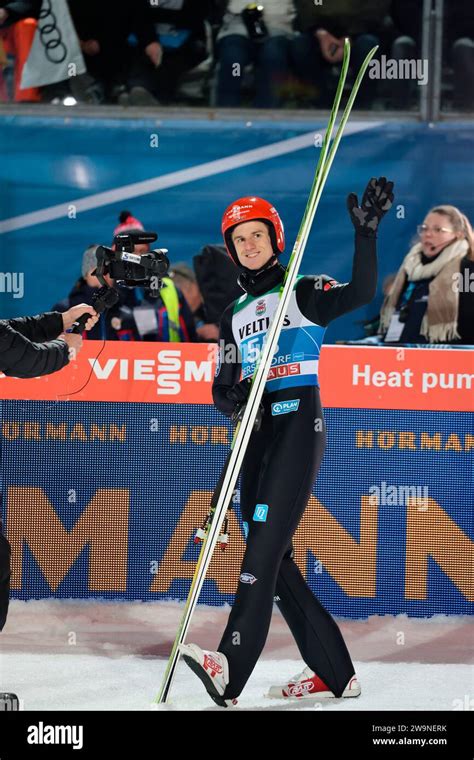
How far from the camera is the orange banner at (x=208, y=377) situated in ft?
18.9

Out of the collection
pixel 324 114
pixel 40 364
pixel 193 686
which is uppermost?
pixel 324 114

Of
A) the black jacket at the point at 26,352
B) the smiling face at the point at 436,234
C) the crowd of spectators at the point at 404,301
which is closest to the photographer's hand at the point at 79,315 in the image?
the black jacket at the point at 26,352

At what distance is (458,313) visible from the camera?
6.61 meters

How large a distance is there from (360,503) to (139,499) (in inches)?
43.3

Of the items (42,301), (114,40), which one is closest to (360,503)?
(42,301)

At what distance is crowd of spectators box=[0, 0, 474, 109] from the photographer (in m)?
7.49

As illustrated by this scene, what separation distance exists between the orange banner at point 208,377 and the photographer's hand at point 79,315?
4.41 feet

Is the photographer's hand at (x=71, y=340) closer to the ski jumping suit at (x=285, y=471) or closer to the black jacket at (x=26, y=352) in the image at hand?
the black jacket at (x=26, y=352)

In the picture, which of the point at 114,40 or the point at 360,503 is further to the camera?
the point at 114,40
